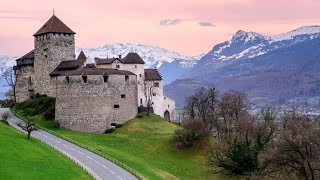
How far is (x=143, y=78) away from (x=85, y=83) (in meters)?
18.0

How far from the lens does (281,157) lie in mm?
78312

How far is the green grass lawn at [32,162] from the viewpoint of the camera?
6109 centimetres

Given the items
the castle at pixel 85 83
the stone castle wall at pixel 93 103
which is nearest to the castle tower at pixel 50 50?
the castle at pixel 85 83

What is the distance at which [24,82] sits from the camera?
456ft

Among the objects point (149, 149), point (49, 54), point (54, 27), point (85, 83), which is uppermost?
point (54, 27)

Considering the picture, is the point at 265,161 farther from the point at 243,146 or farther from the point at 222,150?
the point at 222,150

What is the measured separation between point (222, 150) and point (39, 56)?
59075 mm

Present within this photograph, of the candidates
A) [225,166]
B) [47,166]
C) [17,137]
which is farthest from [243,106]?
[47,166]

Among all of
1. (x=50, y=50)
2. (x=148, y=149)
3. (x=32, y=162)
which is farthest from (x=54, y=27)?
(x=32, y=162)

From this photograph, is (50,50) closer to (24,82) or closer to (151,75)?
(24,82)

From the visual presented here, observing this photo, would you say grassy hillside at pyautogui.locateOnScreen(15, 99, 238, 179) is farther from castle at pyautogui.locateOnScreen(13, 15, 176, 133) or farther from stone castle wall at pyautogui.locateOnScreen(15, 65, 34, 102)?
stone castle wall at pyautogui.locateOnScreen(15, 65, 34, 102)

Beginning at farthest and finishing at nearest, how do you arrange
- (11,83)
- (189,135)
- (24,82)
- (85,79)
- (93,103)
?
(11,83) < (24,82) < (85,79) < (93,103) < (189,135)

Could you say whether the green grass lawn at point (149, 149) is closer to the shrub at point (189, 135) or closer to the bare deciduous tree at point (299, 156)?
the shrub at point (189, 135)

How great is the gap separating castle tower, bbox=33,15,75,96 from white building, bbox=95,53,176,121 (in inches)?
361
